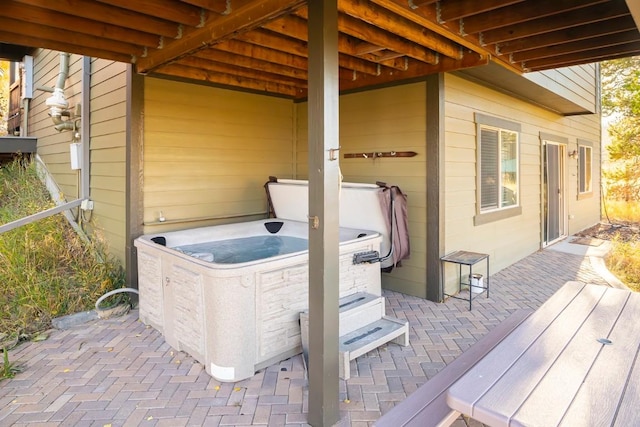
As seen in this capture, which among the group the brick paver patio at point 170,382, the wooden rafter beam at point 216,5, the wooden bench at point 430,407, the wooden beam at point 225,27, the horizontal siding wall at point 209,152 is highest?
the wooden rafter beam at point 216,5

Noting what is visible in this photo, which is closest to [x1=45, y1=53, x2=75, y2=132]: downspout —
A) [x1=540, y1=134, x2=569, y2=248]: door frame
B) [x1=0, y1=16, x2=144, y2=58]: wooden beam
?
[x1=0, y1=16, x2=144, y2=58]: wooden beam

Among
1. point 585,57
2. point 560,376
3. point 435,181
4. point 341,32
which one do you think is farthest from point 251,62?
point 560,376

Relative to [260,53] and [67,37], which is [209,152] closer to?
[260,53]

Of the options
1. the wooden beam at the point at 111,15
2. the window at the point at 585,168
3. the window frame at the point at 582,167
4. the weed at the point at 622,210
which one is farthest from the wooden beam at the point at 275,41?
the weed at the point at 622,210

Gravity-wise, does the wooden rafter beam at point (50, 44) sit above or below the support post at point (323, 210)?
above

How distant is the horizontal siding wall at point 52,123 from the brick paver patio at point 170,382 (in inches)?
124

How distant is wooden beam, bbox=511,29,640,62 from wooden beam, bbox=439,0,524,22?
1187 mm

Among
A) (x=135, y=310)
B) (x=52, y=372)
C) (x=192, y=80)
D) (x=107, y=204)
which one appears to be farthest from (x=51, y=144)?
(x=52, y=372)

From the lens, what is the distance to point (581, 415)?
1261 mm

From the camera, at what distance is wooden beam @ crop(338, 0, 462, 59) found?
2555mm

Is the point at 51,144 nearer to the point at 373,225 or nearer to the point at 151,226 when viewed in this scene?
the point at 151,226

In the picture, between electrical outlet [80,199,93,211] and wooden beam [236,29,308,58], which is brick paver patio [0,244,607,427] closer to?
electrical outlet [80,199,93,211]

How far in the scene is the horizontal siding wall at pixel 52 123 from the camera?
18.7ft

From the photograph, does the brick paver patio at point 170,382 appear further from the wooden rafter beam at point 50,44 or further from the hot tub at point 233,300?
the wooden rafter beam at point 50,44
